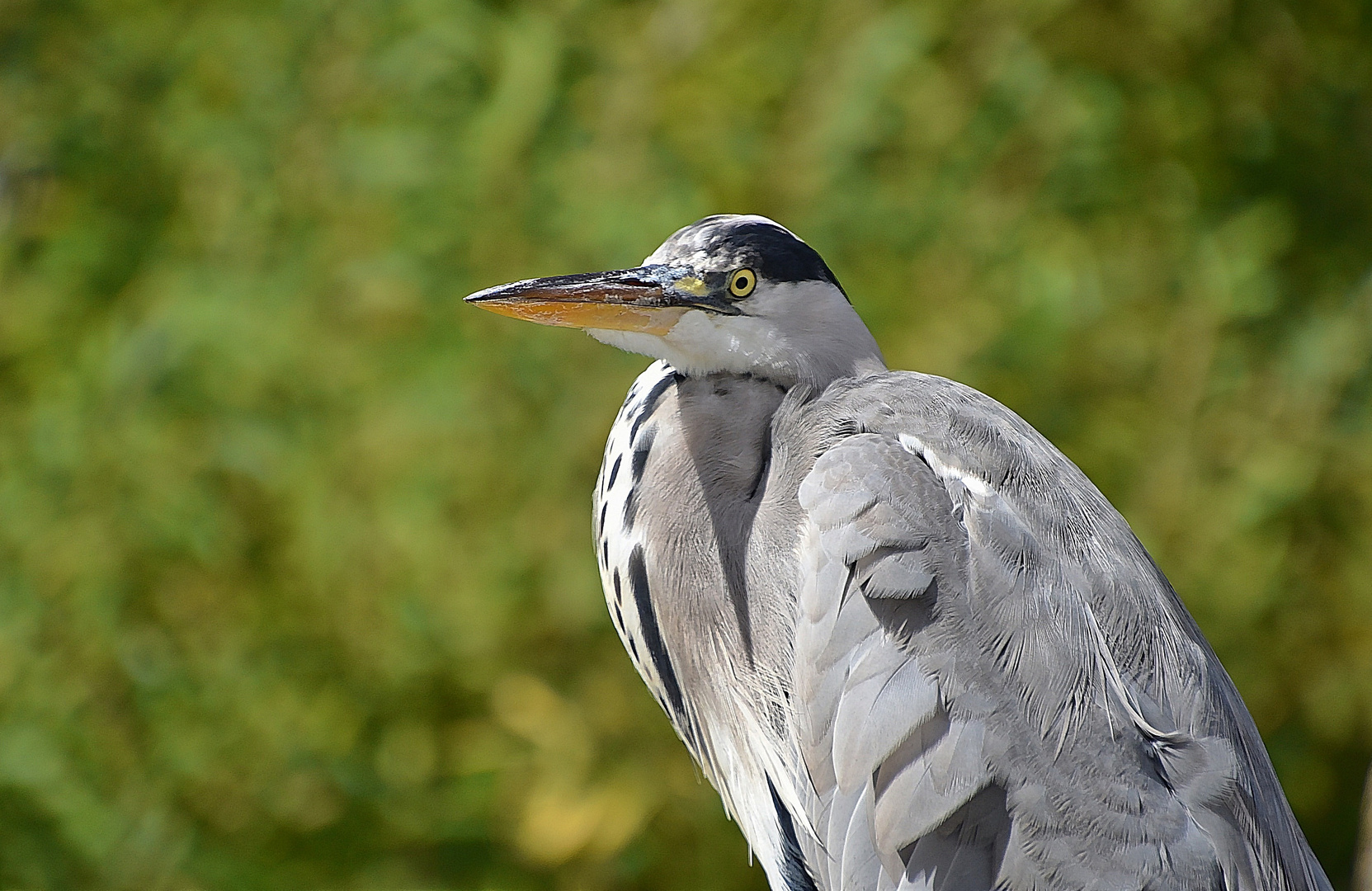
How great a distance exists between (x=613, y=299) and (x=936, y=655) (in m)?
0.51

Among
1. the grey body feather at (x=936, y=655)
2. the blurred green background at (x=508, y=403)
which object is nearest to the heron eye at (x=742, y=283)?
the grey body feather at (x=936, y=655)

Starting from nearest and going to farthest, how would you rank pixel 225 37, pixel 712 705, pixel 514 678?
pixel 712 705, pixel 514 678, pixel 225 37

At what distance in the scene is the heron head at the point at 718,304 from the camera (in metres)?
1.27

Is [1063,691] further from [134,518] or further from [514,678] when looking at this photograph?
[134,518]

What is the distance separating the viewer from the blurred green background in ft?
7.69

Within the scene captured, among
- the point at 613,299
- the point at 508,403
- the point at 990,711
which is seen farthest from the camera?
the point at 508,403

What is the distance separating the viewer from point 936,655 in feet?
3.87

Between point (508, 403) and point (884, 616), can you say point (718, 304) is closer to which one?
point (884, 616)

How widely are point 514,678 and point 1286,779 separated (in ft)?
5.57

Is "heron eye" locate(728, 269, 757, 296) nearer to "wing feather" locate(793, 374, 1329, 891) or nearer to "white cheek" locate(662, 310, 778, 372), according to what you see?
"white cheek" locate(662, 310, 778, 372)

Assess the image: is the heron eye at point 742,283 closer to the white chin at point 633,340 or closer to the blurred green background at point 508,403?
the white chin at point 633,340

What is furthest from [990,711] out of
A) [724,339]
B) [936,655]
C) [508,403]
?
[508,403]

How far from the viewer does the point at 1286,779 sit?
2.58 m

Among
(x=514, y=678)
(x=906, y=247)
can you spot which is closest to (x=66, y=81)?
(x=514, y=678)
